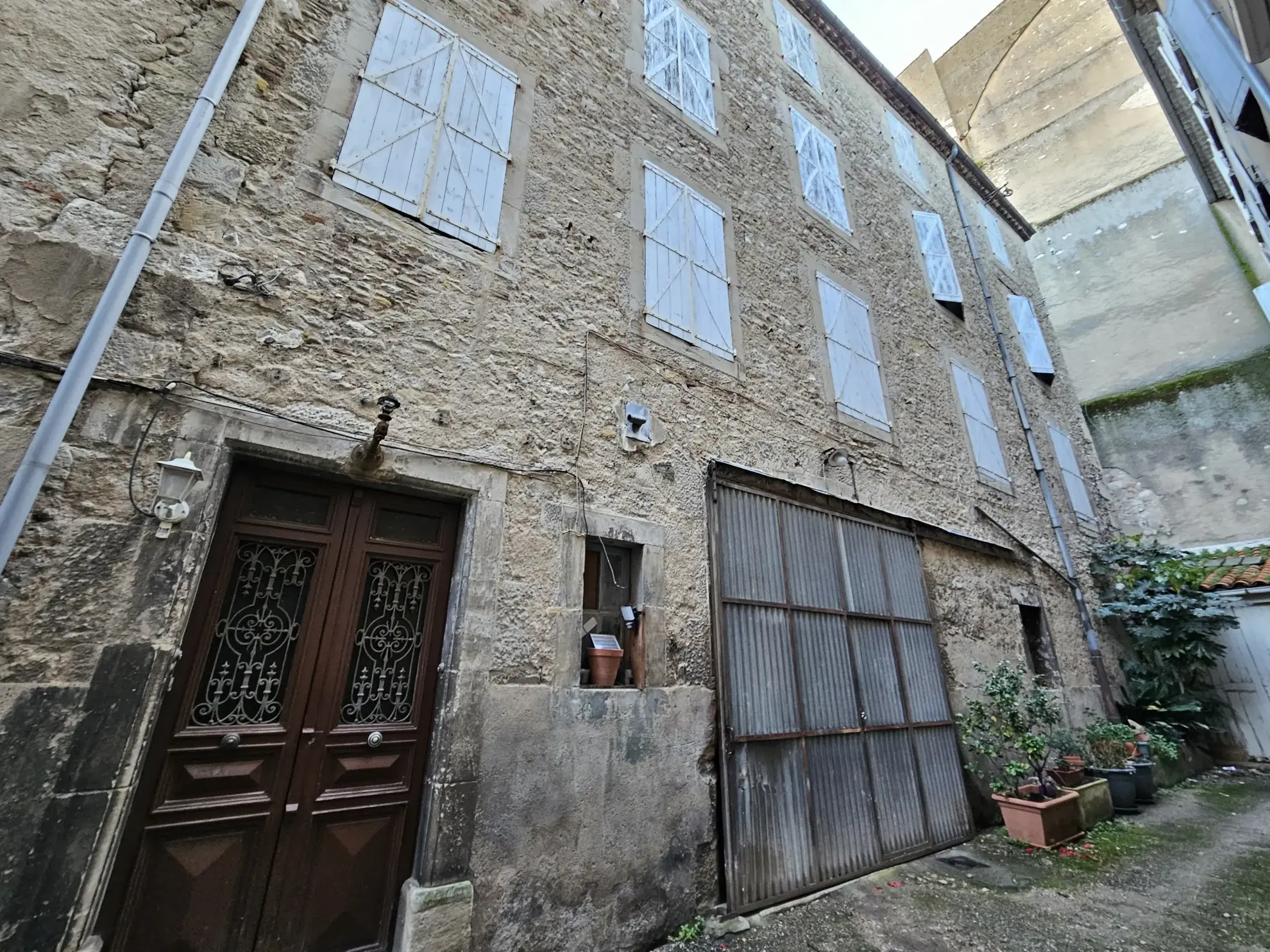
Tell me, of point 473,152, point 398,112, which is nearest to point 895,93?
point 473,152

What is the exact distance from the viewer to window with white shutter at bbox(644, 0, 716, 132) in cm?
512

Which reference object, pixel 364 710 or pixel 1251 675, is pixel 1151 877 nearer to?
pixel 364 710

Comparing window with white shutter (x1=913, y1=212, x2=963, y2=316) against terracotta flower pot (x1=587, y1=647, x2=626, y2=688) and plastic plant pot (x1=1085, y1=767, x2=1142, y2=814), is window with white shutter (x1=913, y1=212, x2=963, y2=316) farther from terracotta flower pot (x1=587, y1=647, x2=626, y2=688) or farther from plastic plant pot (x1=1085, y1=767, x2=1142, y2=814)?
terracotta flower pot (x1=587, y1=647, x2=626, y2=688)

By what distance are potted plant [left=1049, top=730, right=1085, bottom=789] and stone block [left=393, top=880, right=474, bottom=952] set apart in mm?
4971

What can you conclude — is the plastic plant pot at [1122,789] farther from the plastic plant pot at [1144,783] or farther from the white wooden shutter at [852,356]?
the white wooden shutter at [852,356]

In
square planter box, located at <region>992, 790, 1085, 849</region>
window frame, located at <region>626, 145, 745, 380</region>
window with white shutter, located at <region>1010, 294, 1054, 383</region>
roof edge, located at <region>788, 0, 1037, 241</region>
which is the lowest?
square planter box, located at <region>992, 790, 1085, 849</region>

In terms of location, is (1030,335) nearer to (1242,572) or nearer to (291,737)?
(1242,572)

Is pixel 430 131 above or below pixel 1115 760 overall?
above

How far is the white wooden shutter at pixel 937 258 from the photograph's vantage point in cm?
742

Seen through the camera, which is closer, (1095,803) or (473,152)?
(473,152)

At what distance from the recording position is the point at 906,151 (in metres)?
8.52

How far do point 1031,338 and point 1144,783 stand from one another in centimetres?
665

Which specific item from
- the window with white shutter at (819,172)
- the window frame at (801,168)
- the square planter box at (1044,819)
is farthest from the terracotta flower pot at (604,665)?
the window with white shutter at (819,172)

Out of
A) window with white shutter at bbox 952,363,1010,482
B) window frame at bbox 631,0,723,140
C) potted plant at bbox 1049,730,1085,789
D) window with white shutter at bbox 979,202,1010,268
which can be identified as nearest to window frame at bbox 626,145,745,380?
window frame at bbox 631,0,723,140
